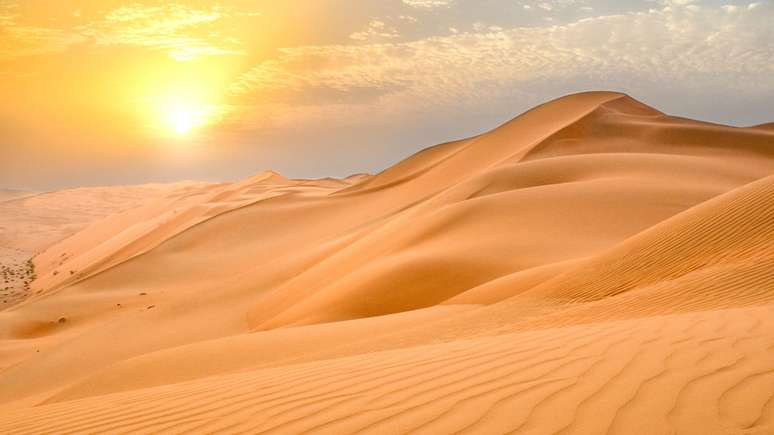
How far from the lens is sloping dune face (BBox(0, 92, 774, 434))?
3.33 metres

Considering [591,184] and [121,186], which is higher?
[591,184]

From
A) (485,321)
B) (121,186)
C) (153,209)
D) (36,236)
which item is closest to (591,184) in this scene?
(485,321)

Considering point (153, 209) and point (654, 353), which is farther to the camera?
point (153, 209)

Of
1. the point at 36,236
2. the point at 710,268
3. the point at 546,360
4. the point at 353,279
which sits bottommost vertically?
the point at 36,236

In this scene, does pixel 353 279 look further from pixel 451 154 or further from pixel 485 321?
pixel 451 154

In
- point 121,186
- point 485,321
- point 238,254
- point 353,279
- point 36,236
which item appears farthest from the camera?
point 121,186

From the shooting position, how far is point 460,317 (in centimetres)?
986

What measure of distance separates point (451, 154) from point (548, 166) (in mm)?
20247

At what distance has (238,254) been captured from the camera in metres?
28.5

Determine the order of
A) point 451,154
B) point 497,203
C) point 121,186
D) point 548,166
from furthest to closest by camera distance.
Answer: point 121,186, point 451,154, point 548,166, point 497,203

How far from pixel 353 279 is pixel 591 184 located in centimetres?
913

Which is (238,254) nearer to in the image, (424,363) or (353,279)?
(353,279)

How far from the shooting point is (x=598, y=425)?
9.09 ft

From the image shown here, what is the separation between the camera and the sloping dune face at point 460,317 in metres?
3.33
